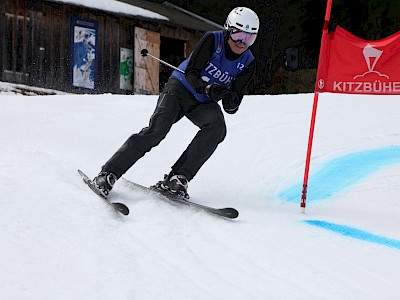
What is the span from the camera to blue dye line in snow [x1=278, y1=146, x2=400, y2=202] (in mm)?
5441

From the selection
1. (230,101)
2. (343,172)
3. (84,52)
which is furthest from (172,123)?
(84,52)

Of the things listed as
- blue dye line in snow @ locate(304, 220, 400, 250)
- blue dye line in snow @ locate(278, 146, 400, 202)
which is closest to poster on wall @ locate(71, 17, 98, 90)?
blue dye line in snow @ locate(278, 146, 400, 202)

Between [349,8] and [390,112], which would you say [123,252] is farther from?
[349,8]

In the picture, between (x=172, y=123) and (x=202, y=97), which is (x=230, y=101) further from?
(x=172, y=123)

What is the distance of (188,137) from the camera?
7.36 m

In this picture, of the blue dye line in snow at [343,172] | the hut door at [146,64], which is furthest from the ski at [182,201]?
the hut door at [146,64]

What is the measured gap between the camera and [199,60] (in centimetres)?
463

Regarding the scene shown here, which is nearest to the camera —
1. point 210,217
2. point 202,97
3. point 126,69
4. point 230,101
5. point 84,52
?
point 210,217

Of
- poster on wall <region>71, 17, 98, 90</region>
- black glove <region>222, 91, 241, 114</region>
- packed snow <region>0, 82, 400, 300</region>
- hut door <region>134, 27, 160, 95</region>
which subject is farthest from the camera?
hut door <region>134, 27, 160, 95</region>

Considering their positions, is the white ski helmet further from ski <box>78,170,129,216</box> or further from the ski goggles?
ski <box>78,170,129,216</box>

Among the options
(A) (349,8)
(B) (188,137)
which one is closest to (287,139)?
(B) (188,137)

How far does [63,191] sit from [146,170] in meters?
1.74

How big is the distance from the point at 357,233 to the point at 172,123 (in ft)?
5.40

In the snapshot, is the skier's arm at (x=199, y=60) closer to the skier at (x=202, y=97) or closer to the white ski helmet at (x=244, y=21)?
the skier at (x=202, y=97)
